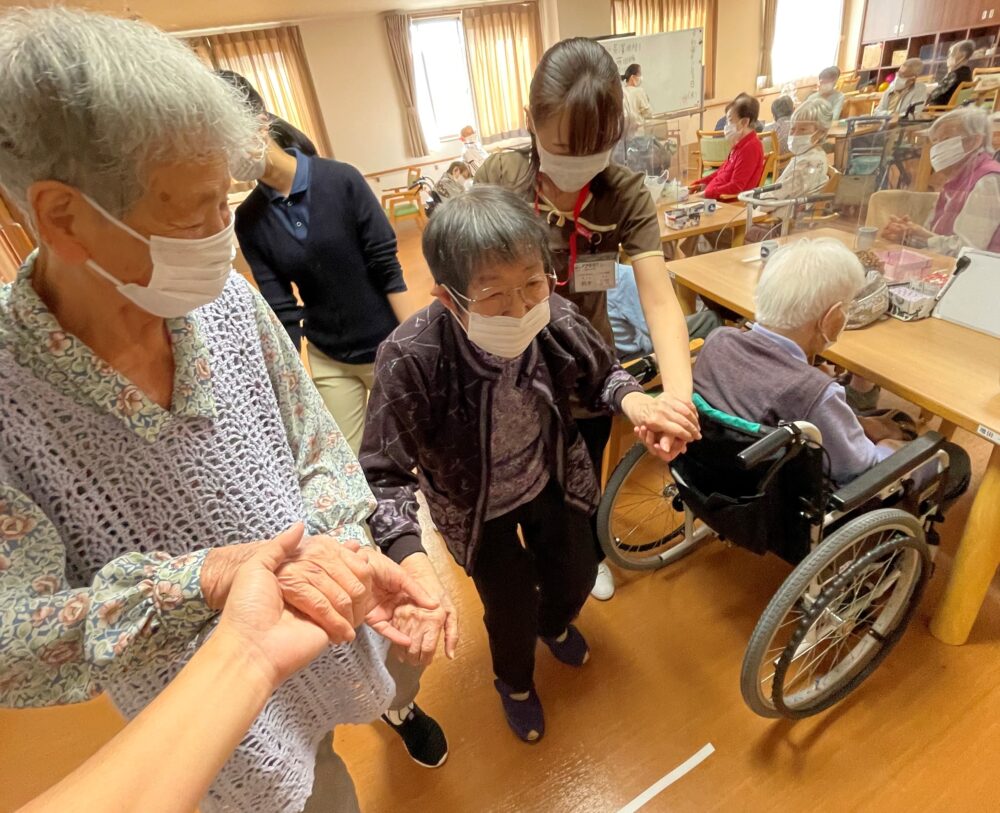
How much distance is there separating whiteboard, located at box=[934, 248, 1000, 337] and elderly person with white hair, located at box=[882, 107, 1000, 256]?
1.66 feet

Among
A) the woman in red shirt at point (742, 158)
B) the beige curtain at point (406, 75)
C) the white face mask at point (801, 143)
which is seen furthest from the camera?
the beige curtain at point (406, 75)

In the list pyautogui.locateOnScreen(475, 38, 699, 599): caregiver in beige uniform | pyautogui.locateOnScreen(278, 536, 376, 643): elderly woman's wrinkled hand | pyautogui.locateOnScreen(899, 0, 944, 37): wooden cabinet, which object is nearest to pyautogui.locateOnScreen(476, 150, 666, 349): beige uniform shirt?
pyautogui.locateOnScreen(475, 38, 699, 599): caregiver in beige uniform

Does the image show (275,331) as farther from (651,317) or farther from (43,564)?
(651,317)

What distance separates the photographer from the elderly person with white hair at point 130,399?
495mm

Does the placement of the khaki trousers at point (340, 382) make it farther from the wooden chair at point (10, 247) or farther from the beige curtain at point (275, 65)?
the beige curtain at point (275, 65)

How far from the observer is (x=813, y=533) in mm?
1244

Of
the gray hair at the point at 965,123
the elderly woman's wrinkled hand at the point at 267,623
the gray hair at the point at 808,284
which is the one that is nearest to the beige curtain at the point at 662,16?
the gray hair at the point at 965,123

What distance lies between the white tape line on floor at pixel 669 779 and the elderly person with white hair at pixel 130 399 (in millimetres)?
931

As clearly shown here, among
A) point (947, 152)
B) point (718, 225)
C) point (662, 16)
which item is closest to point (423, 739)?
point (718, 225)

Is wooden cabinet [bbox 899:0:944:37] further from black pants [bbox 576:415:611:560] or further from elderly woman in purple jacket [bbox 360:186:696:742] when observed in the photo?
elderly woman in purple jacket [bbox 360:186:696:742]

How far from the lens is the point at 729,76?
29.1 ft

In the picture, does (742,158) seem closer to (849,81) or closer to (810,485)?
(810,485)

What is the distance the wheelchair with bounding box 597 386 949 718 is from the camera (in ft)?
3.87

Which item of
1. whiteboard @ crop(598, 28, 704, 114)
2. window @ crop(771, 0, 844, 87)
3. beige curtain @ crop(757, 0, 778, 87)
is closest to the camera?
whiteboard @ crop(598, 28, 704, 114)
